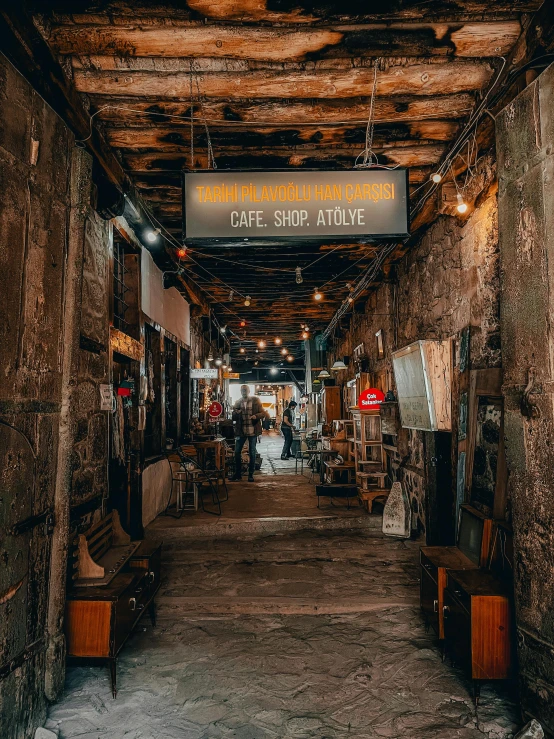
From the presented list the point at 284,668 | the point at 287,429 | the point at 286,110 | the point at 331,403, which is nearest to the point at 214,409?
the point at 331,403

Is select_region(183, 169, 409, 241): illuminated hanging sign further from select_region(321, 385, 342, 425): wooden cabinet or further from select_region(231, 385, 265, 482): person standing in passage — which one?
select_region(321, 385, 342, 425): wooden cabinet

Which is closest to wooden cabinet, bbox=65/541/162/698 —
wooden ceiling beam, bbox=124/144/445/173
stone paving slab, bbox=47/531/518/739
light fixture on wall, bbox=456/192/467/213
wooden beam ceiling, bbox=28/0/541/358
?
stone paving slab, bbox=47/531/518/739

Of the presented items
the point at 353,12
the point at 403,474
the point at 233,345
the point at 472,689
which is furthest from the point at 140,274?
the point at 233,345

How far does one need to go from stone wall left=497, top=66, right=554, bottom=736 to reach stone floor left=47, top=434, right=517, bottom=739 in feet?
2.43

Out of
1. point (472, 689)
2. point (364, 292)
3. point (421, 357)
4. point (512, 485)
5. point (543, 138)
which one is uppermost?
point (364, 292)

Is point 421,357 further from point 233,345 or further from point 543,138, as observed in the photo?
point 233,345

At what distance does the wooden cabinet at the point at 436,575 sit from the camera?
148 inches

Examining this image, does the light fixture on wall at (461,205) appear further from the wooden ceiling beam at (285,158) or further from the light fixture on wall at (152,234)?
the light fixture on wall at (152,234)

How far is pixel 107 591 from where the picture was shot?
352 cm

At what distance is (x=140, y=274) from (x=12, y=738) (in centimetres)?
544

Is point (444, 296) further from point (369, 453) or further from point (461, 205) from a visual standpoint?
point (369, 453)

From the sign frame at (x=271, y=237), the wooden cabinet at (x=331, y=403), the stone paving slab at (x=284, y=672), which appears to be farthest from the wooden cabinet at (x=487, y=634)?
the wooden cabinet at (x=331, y=403)

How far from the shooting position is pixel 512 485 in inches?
127

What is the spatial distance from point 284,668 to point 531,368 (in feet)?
9.81
